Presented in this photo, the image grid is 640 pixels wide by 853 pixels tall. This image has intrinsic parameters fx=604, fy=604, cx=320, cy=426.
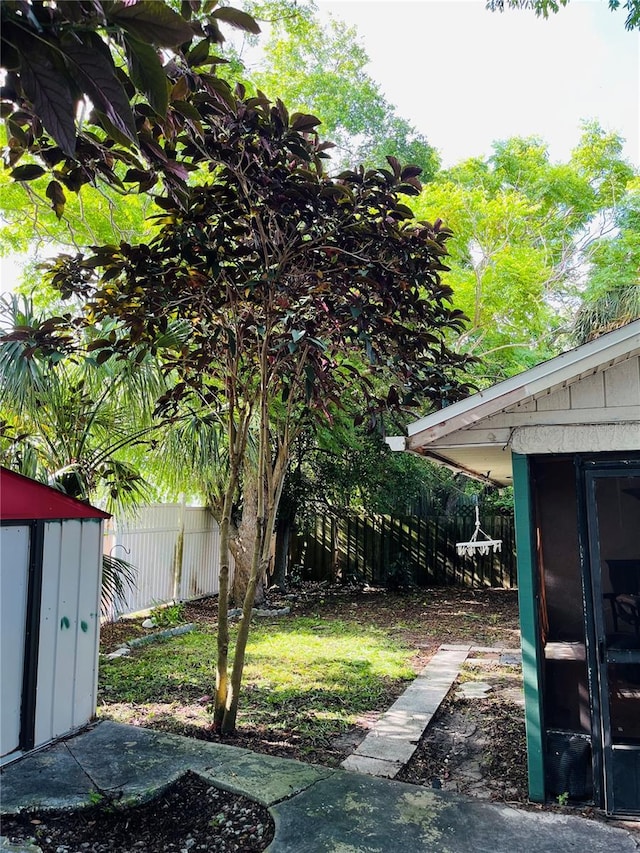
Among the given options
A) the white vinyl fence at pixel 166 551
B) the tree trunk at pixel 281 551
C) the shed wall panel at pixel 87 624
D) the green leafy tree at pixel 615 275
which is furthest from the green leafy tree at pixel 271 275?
the tree trunk at pixel 281 551

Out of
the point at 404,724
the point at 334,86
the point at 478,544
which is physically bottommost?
the point at 404,724

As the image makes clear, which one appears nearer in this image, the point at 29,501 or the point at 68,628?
the point at 29,501

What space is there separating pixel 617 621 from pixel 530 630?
0.48 metres

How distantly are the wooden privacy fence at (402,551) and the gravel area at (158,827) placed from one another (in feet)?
31.2

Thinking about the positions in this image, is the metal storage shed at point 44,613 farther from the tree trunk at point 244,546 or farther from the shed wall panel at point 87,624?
the tree trunk at point 244,546

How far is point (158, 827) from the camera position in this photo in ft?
10.5

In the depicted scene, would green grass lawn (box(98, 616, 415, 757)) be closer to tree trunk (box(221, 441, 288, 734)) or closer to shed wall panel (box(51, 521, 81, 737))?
tree trunk (box(221, 441, 288, 734))

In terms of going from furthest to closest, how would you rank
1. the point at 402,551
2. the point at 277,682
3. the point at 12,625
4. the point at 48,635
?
the point at 402,551 < the point at 277,682 < the point at 48,635 < the point at 12,625

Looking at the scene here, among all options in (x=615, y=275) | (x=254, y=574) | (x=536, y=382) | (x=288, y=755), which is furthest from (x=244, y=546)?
(x=615, y=275)

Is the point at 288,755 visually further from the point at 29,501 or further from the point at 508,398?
the point at 508,398

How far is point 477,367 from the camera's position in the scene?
37.5 ft

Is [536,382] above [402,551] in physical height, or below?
above

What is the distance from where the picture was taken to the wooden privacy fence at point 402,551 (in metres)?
12.7

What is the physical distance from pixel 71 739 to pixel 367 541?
9.55 m
